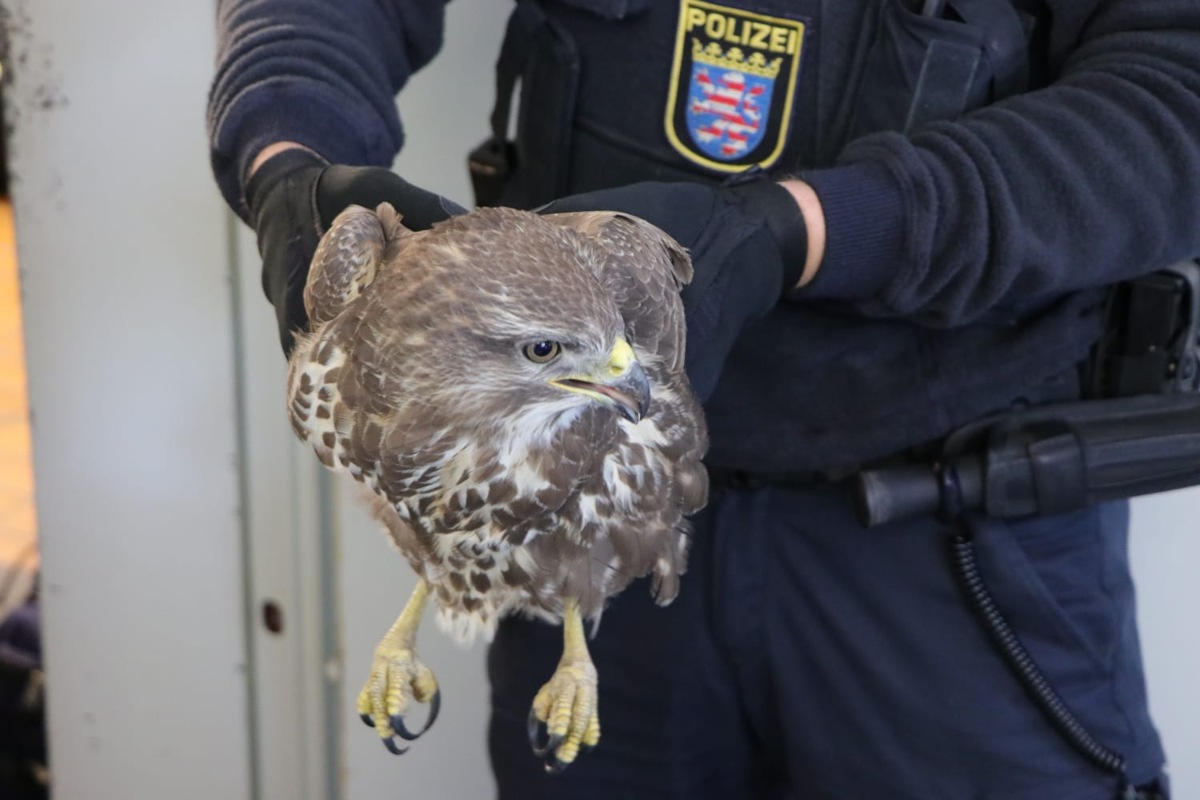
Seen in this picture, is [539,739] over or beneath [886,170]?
beneath

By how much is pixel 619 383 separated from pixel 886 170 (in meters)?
0.35

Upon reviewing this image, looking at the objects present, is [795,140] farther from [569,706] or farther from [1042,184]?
[569,706]

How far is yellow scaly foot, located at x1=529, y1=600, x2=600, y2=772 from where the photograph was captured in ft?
3.53

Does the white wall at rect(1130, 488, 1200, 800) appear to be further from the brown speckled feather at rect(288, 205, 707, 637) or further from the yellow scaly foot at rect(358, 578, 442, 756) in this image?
the yellow scaly foot at rect(358, 578, 442, 756)

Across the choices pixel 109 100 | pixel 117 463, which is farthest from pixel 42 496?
pixel 109 100

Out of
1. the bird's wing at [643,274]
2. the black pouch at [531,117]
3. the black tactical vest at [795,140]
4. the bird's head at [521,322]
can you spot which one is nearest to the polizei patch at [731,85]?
the black tactical vest at [795,140]

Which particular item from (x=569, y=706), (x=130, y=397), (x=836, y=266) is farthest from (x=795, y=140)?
Answer: (x=130, y=397)

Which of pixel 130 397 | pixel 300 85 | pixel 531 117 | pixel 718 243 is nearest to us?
pixel 718 243

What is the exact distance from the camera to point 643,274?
0.86 meters

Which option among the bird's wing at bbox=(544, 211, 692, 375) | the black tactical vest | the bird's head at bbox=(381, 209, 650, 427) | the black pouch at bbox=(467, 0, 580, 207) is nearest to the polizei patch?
the black tactical vest

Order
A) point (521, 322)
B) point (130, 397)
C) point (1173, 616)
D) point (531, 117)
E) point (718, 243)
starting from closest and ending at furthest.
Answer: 1. point (521, 322)
2. point (718, 243)
3. point (531, 117)
4. point (1173, 616)
5. point (130, 397)

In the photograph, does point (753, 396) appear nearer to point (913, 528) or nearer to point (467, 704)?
point (913, 528)

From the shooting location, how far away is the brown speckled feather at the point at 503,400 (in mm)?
784

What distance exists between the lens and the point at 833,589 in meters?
1.20
